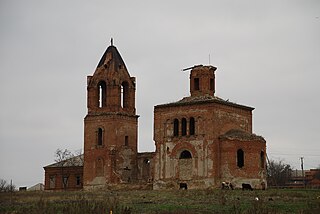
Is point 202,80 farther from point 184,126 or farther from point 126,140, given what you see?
point 126,140

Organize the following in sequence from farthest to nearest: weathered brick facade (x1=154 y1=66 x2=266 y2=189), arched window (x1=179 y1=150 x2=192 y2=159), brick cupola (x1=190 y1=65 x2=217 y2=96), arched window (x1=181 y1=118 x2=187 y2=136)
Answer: brick cupola (x1=190 y1=65 x2=217 y2=96), arched window (x1=181 y1=118 x2=187 y2=136), arched window (x1=179 y1=150 x2=192 y2=159), weathered brick facade (x1=154 y1=66 x2=266 y2=189)

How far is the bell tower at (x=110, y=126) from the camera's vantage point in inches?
2159

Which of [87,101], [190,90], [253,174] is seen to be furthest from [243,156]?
[87,101]

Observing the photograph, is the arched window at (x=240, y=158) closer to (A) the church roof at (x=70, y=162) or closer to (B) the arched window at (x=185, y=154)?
(B) the arched window at (x=185, y=154)

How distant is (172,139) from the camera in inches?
2020

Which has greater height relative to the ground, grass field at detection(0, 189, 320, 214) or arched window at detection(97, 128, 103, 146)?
arched window at detection(97, 128, 103, 146)

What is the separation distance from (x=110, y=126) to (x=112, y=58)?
616 centimetres

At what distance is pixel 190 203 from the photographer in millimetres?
31656

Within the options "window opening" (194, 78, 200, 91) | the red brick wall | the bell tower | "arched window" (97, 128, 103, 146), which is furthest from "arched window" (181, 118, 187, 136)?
the red brick wall

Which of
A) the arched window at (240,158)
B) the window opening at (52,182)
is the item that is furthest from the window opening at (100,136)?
the arched window at (240,158)

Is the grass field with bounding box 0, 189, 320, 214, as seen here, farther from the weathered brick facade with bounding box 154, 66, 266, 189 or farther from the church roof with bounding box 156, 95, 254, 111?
the church roof with bounding box 156, 95, 254, 111

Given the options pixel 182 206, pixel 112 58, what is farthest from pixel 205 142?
pixel 182 206

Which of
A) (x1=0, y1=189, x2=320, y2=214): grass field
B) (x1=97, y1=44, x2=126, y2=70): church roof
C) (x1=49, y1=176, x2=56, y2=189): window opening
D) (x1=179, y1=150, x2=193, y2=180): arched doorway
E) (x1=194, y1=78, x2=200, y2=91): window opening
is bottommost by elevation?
(x1=0, y1=189, x2=320, y2=214): grass field

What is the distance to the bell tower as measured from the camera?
54844 millimetres
